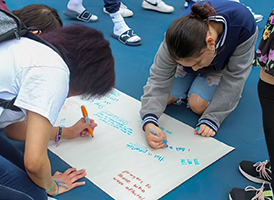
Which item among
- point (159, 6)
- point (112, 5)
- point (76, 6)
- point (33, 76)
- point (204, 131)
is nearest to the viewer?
point (33, 76)

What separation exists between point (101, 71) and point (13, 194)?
36 cm

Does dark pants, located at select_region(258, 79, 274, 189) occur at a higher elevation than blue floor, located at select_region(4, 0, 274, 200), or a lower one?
higher

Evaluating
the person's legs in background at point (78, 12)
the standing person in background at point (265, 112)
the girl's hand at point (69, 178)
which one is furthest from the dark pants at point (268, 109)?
the person's legs in background at point (78, 12)

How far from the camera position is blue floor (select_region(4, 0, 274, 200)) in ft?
3.22

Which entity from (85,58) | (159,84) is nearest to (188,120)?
(159,84)

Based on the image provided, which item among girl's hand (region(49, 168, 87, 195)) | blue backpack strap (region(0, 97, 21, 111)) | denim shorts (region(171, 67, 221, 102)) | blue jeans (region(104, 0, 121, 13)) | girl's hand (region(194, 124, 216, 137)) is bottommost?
girl's hand (region(49, 168, 87, 195))

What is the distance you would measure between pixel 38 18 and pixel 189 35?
1.77ft

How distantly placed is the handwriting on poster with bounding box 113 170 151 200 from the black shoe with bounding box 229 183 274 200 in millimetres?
281

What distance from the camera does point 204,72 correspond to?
1358 millimetres

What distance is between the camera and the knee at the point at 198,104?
4.37 feet

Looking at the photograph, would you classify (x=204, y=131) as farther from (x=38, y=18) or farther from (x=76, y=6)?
(x=76, y=6)

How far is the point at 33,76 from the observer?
65cm

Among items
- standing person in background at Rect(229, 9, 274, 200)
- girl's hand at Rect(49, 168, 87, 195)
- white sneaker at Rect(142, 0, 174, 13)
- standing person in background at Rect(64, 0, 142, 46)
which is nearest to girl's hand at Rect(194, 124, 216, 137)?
standing person in background at Rect(229, 9, 274, 200)

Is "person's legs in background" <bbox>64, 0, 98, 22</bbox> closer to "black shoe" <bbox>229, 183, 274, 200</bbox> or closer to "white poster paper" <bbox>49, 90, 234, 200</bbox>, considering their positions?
"white poster paper" <bbox>49, 90, 234, 200</bbox>
